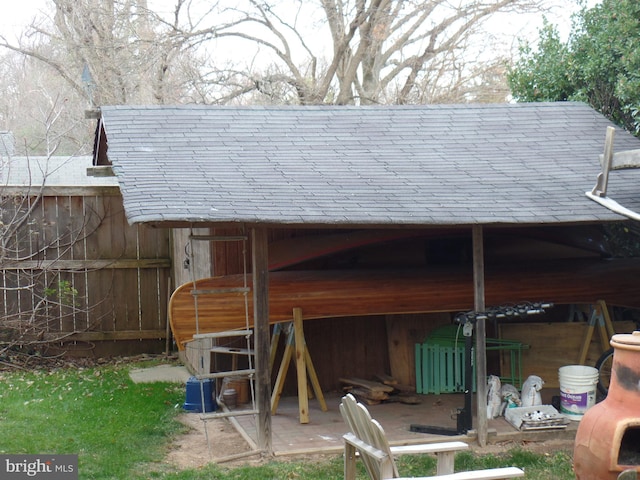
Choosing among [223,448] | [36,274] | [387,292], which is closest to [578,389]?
[387,292]

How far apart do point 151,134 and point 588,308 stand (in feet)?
17.0

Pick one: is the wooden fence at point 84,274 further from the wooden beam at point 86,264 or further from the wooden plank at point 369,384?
the wooden plank at point 369,384

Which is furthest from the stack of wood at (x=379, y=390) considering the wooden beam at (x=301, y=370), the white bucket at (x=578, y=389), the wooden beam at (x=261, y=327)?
the wooden beam at (x=261, y=327)

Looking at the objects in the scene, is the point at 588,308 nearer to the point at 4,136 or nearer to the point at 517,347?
the point at 517,347

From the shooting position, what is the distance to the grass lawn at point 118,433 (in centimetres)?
659

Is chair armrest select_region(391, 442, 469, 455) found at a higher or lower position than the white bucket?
higher

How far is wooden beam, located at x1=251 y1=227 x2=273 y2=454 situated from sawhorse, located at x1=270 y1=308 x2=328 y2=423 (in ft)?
3.58

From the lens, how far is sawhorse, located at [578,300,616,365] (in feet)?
28.9

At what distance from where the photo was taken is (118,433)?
762 centimetres

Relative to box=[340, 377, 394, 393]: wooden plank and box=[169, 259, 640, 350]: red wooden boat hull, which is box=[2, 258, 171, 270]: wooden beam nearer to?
box=[169, 259, 640, 350]: red wooden boat hull

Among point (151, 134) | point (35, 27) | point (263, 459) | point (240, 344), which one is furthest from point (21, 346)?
point (35, 27)

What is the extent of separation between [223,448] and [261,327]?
4.18 feet

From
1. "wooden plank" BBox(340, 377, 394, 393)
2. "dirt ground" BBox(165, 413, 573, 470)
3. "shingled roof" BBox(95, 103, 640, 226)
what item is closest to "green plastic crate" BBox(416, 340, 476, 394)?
"wooden plank" BBox(340, 377, 394, 393)

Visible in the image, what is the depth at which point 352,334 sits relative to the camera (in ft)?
32.0
